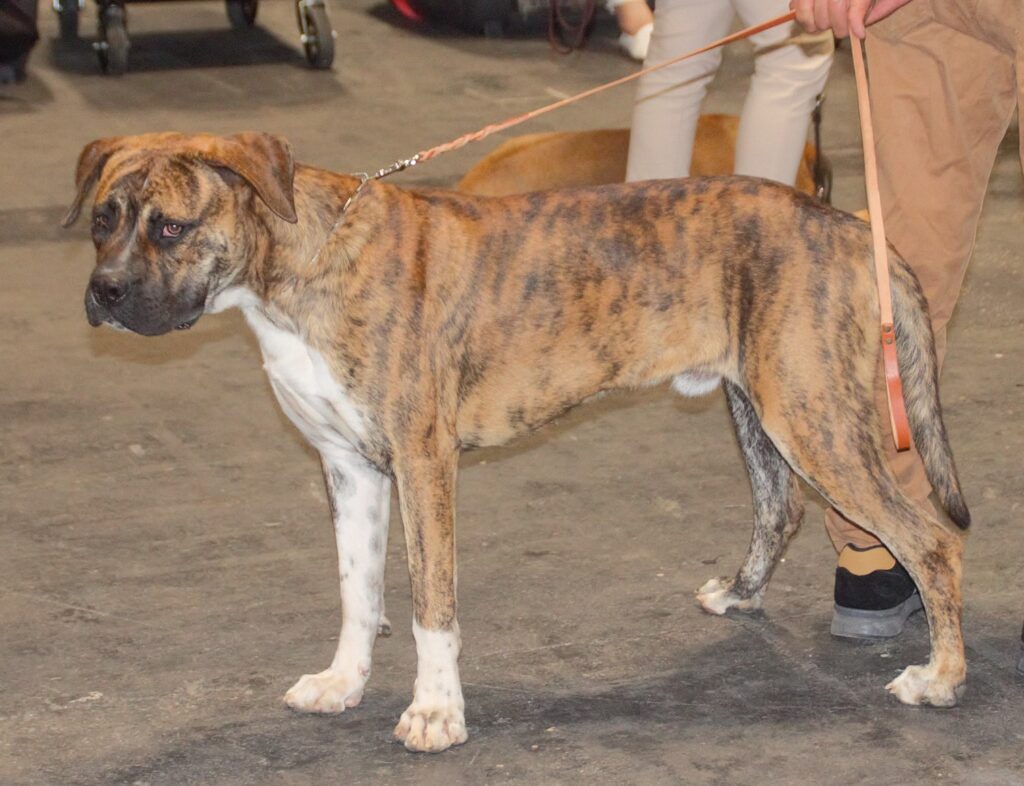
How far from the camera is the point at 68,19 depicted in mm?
11367

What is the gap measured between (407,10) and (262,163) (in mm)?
8974

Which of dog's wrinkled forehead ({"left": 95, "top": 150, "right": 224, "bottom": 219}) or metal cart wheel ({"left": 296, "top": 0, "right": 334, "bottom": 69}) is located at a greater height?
dog's wrinkled forehead ({"left": 95, "top": 150, "right": 224, "bottom": 219})

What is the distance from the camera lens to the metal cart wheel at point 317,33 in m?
10.4

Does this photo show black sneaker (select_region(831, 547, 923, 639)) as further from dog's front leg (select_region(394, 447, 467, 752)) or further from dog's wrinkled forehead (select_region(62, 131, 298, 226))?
dog's wrinkled forehead (select_region(62, 131, 298, 226))

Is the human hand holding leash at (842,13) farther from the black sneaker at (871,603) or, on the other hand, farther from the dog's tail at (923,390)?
the black sneaker at (871,603)

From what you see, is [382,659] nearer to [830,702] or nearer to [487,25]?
[830,702]

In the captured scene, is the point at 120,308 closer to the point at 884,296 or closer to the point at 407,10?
the point at 884,296

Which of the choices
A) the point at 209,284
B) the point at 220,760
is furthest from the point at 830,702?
the point at 209,284

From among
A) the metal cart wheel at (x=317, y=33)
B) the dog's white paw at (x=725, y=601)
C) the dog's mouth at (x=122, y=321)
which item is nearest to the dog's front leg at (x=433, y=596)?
the dog's mouth at (x=122, y=321)

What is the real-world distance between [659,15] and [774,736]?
2.49 metres

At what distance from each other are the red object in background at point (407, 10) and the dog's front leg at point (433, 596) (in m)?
8.94

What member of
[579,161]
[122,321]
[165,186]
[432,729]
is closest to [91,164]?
[165,186]

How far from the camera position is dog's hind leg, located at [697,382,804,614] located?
4.01 m

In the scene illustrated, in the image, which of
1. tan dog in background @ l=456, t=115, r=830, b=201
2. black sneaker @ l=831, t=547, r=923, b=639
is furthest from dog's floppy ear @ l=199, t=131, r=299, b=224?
tan dog in background @ l=456, t=115, r=830, b=201
